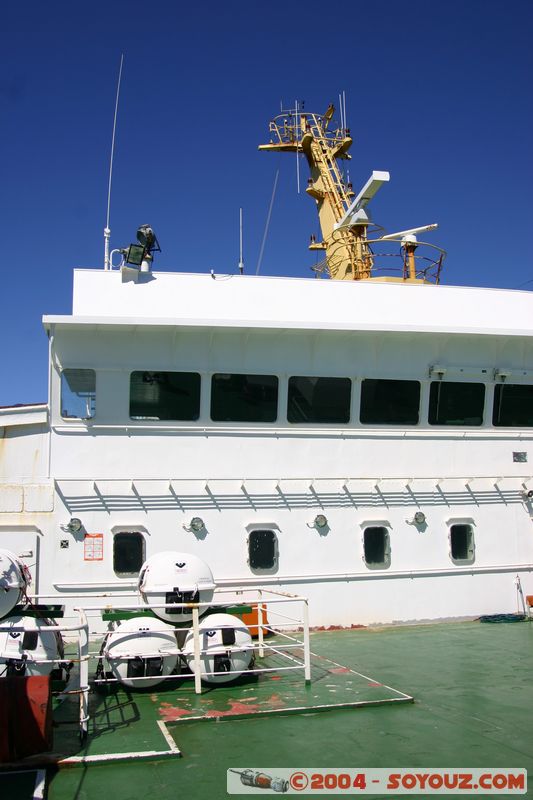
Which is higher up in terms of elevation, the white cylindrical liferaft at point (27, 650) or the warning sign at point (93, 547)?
the warning sign at point (93, 547)

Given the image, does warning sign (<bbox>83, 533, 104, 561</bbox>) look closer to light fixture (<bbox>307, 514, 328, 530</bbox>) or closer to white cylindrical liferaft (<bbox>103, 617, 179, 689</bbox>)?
white cylindrical liferaft (<bbox>103, 617, 179, 689</bbox>)

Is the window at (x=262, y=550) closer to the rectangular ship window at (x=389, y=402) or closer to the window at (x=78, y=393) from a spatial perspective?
the rectangular ship window at (x=389, y=402)

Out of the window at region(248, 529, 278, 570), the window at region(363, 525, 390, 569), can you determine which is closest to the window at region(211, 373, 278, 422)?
the window at region(248, 529, 278, 570)

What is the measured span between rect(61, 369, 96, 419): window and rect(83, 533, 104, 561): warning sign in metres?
1.77

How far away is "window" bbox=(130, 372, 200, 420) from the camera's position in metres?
11.3

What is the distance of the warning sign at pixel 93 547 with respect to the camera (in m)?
10.7

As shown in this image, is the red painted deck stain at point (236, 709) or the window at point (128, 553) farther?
the window at point (128, 553)

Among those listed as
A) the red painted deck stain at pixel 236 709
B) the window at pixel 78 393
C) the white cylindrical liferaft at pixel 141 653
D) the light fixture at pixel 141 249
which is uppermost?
the light fixture at pixel 141 249

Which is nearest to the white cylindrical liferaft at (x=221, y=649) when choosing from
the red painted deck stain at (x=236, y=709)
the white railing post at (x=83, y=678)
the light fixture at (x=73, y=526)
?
the red painted deck stain at (x=236, y=709)

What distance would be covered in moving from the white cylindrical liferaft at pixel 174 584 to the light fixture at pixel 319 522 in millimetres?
3142

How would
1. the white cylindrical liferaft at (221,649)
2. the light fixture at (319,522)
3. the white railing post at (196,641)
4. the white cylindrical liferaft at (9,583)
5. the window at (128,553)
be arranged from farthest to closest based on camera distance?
the light fixture at (319,522) → the window at (128,553) → the white cylindrical liferaft at (221,649) → the white railing post at (196,641) → the white cylindrical liferaft at (9,583)

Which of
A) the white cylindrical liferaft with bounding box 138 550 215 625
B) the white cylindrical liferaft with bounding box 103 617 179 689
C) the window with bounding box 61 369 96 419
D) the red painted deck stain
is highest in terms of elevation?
the window with bounding box 61 369 96 419

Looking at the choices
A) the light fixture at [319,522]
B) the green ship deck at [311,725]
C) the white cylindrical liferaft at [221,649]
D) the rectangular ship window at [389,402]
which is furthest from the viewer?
the rectangular ship window at [389,402]

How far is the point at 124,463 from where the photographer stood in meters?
11.1
